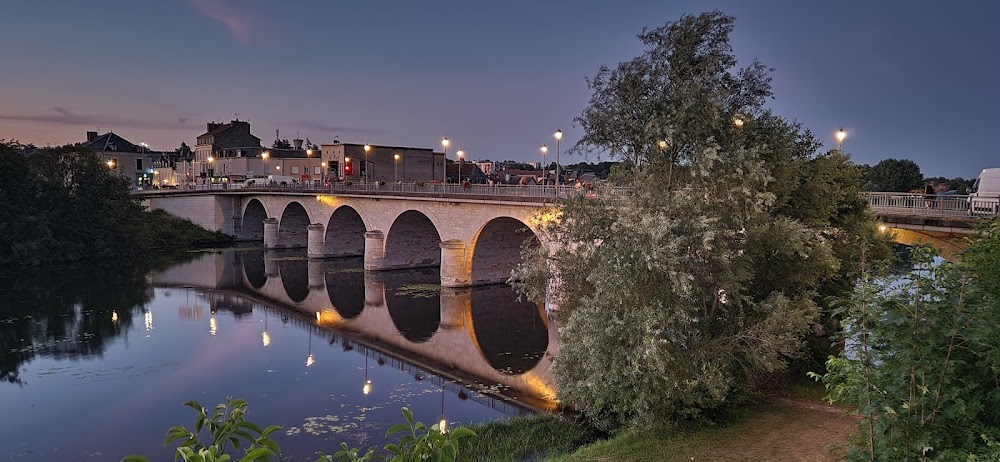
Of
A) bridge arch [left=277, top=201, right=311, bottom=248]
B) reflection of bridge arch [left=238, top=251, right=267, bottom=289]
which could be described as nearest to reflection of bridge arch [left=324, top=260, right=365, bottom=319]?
reflection of bridge arch [left=238, top=251, right=267, bottom=289]

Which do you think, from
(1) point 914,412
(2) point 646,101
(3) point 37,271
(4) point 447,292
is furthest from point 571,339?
(3) point 37,271

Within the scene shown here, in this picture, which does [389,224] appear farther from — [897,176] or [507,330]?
[897,176]

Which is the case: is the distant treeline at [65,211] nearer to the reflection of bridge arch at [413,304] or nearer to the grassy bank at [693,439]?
the reflection of bridge arch at [413,304]

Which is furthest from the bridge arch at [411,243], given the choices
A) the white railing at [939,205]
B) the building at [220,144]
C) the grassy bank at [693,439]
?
the building at [220,144]

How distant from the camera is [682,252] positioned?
47.9 ft

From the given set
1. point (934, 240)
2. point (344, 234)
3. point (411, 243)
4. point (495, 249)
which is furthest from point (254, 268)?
point (934, 240)

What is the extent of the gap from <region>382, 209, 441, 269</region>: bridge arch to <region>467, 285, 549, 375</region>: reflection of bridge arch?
412 inches

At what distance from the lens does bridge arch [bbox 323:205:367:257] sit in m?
56.5

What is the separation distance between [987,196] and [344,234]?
47856 millimetres

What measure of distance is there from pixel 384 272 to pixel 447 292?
1038 centimetres

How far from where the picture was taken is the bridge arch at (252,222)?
71438 millimetres

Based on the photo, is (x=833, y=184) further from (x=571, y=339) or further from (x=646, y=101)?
(x=571, y=339)

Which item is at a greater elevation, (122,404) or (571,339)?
(571,339)

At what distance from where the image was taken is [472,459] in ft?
50.1
